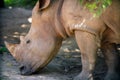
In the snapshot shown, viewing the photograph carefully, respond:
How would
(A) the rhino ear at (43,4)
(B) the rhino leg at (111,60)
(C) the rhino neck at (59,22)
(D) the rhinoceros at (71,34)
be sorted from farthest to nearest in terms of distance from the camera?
(B) the rhino leg at (111,60)
(A) the rhino ear at (43,4)
(C) the rhino neck at (59,22)
(D) the rhinoceros at (71,34)

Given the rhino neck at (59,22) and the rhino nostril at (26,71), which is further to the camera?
the rhino nostril at (26,71)

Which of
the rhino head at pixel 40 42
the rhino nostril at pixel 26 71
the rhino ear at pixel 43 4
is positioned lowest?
the rhino nostril at pixel 26 71

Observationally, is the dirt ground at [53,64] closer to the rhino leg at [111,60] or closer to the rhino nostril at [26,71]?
the rhino nostril at [26,71]

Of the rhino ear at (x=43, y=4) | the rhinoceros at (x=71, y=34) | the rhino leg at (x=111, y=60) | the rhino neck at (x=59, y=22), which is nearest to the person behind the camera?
the rhinoceros at (x=71, y=34)

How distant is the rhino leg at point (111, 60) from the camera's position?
5.81 meters

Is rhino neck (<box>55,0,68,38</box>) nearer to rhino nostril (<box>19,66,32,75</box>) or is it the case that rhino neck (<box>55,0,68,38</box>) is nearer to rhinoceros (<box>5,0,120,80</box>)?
rhinoceros (<box>5,0,120,80</box>)

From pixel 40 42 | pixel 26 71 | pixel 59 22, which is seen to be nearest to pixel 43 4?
pixel 59 22

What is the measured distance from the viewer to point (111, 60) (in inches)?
231

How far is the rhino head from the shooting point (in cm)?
573

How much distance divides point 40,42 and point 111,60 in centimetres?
105

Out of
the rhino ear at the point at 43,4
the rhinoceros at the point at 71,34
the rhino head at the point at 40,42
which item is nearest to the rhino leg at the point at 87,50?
the rhinoceros at the point at 71,34

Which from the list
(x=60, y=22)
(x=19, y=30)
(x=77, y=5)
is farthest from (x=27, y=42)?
(x=19, y=30)

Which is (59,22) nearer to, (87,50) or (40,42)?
(40,42)

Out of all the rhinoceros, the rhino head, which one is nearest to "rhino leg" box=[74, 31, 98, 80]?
the rhinoceros
